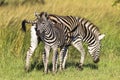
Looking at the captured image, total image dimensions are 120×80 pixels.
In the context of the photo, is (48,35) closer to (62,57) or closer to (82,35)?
(62,57)

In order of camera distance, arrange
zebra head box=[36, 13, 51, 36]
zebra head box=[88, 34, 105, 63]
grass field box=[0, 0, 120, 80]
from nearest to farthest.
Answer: zebra head box=[36, 13, 51, 36], grass field box=[0, 0, 120, 80], zebra head box=[88, 34, 105, 63]

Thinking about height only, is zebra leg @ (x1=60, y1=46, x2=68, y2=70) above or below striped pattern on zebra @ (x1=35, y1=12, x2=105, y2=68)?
below

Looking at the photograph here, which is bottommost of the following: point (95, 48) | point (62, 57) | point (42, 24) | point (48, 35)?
point (62, 57)

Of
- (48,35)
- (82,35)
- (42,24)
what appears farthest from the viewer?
(82,35)

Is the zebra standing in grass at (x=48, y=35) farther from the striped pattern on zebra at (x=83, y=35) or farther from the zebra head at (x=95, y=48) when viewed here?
the zebra head at (x=95, y=48)

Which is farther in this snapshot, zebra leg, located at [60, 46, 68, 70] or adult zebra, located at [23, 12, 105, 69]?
adult zebra, located at [23, 12, 105, 69]

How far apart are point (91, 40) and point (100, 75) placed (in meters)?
1.67

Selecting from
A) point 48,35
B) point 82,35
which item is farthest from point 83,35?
point 48,35

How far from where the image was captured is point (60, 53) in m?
11.2

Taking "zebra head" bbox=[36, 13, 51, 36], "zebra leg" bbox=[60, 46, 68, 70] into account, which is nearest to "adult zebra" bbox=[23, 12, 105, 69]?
"zebra leg" bbox=[60, 46, 68, 70]

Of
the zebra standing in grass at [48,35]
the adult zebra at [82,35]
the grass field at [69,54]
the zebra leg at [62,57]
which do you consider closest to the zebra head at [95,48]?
the adult zebra at [82,35]

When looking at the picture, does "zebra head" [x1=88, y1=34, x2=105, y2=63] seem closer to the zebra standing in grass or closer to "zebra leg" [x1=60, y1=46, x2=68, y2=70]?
"zebra leg" [x1=60, y1=46, x2=68, y2=70]

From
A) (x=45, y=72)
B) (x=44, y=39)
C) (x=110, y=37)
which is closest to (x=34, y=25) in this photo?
(x=44, y=39)

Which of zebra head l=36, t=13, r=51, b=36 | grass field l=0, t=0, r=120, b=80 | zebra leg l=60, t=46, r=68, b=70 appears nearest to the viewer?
zebra head l=36, t=13, r=51, b=36
